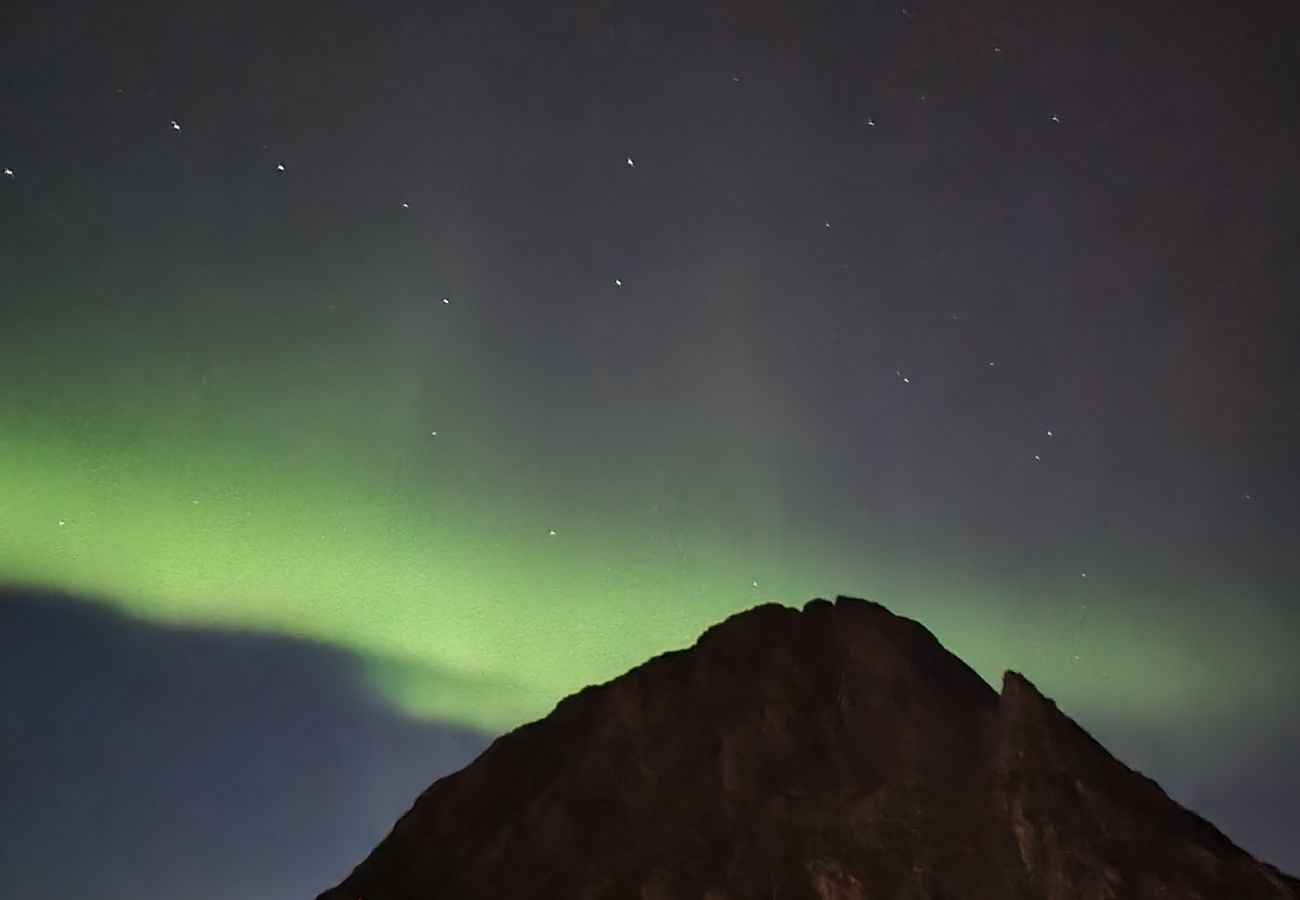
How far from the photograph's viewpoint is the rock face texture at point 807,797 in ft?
29.5

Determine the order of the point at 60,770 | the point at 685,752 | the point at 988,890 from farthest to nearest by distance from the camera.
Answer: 1. the point at 60,770
2. the point at 685,752
3. the point at 988,890

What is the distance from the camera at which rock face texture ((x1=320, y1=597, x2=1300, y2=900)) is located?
354 inches

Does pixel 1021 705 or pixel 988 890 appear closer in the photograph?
pixel 988 890

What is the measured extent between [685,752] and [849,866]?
2134 millimetres

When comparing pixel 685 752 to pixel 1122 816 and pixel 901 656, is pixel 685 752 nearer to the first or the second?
pixel 901 656

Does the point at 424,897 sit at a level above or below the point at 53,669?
below

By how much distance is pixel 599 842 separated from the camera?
991 cm

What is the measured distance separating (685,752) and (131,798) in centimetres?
1492

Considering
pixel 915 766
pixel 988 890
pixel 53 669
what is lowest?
pixel 988 890

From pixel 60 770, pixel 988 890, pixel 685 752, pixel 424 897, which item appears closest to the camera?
pixel 988 890

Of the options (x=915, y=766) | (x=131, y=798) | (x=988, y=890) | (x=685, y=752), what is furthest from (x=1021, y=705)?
(x=131, y=798)

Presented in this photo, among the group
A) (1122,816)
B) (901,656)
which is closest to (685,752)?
(901,656)

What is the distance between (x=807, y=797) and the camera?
32.5 ft

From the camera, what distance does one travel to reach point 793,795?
32.7ft
